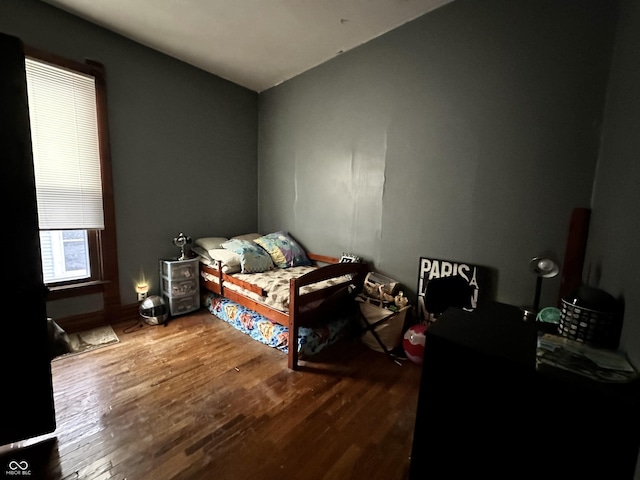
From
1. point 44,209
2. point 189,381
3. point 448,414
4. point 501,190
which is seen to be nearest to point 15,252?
point 189,381

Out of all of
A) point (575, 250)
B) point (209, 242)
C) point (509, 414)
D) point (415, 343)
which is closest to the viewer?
point (509, 414)

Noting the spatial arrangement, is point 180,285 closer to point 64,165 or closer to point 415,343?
point 64,165

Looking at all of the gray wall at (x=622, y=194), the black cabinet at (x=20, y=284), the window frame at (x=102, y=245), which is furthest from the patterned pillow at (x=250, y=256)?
the gray wall at (x=622, y=194)

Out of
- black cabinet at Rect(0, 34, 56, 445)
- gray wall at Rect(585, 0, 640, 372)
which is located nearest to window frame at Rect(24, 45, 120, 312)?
black cabinet at Rect(0, 34, 56, 445)

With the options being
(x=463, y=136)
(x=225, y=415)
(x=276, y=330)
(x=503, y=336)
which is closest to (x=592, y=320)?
(x=503, y=336)

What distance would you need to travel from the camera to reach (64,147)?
7.01ft

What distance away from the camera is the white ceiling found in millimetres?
1945

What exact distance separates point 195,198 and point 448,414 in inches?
Answer: 116

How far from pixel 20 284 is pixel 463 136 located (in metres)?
2.66

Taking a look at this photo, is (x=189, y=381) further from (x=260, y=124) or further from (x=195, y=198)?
(x=260, y=124)

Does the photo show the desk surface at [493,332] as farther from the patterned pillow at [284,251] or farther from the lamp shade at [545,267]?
the patterned pillow at [284,251]

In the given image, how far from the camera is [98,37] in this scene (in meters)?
2.23

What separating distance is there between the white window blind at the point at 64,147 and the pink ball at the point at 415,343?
2781 mm

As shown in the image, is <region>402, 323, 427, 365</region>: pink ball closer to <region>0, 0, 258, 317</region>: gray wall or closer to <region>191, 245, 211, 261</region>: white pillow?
<region>191, 245, 211, 261</region>: white pillow
